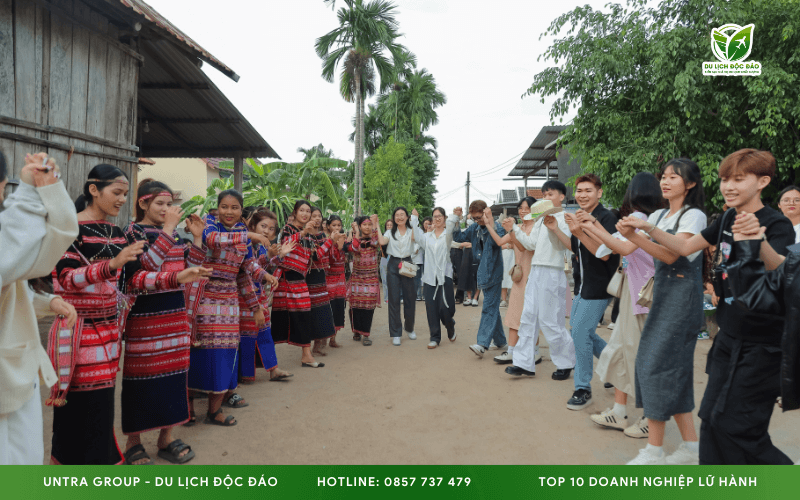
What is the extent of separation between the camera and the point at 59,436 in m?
2.58

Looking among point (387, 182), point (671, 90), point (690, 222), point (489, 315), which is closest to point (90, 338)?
point (690, 222)

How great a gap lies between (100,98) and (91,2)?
1008 millimetres

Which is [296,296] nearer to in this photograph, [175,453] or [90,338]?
[175,453]

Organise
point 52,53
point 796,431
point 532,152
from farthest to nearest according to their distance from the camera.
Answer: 1. point 532,152
2. point 52,53
3. point 796,431

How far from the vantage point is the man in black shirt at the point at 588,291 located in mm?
4102

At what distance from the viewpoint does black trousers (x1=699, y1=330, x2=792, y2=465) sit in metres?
2.20

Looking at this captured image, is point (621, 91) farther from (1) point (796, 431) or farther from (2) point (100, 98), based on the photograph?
(2) point (100, 98)

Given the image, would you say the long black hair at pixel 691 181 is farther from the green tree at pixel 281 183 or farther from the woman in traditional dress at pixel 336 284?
the green tree at pixel 281 183

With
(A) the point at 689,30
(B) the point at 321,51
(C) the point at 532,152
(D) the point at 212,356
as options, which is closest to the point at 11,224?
(D) the point at 212,356

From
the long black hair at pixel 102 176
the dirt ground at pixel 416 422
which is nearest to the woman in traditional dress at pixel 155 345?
the dirt ground at pixel 416 422

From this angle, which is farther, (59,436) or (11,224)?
(59,436)

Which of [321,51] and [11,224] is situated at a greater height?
[321,51]

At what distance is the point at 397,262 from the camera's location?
6.97 m

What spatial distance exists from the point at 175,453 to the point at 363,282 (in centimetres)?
399
